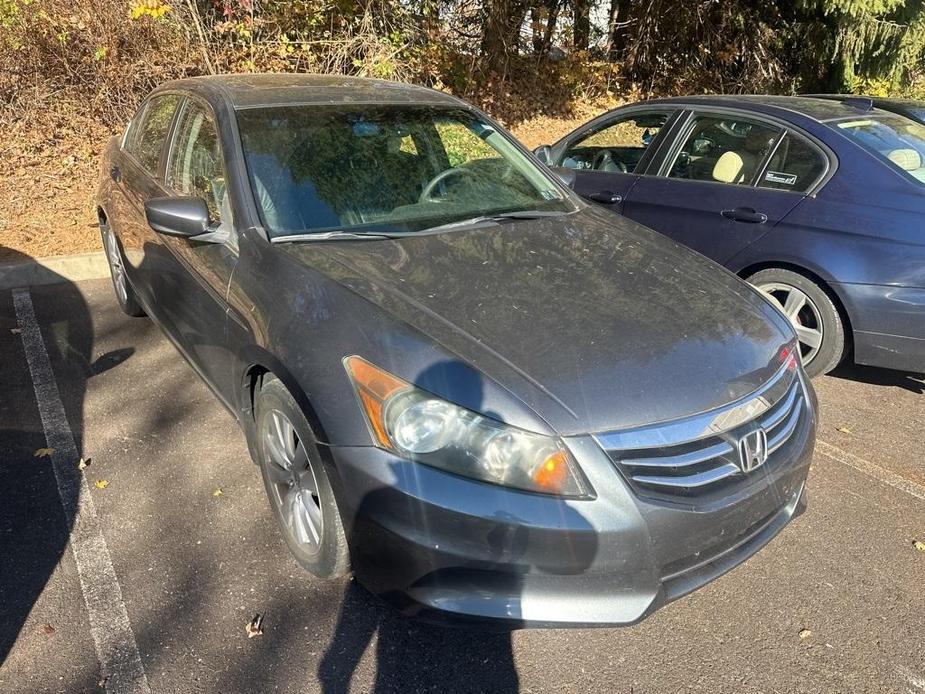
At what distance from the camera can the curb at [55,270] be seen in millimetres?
5516

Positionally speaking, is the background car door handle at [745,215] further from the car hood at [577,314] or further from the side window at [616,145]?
the car hood at [577,314]

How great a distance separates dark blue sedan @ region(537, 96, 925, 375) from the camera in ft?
12.5

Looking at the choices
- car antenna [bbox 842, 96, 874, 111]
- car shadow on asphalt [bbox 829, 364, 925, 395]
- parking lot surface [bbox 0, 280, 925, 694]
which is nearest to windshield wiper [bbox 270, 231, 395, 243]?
parking lot surface [bbox 0, 280, 925, 694]

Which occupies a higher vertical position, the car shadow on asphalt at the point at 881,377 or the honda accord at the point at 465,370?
the honda accord at the point at 465,370

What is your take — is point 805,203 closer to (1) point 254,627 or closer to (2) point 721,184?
(2) point 721,184

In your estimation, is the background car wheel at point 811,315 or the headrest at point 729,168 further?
the headrest at point 729,168

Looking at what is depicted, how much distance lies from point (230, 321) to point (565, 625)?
1.66m

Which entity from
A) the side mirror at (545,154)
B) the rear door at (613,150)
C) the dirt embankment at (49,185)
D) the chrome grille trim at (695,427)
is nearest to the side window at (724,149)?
the rear door at (613,150)

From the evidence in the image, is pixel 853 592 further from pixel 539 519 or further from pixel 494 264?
pixel 494 264

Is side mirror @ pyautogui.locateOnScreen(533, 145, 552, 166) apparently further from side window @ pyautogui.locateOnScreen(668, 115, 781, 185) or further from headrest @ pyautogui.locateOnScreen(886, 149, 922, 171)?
headrest @ pyautogui.locateOnScreen(886, 149, 922, 171)

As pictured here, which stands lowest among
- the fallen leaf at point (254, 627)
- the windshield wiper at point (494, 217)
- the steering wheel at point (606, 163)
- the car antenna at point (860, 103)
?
the fallen leaf at point (254, 627)

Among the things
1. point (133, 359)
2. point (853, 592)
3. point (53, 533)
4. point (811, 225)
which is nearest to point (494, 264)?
point (853, 592)

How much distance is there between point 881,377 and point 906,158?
1313 mm

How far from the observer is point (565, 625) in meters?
2.03
